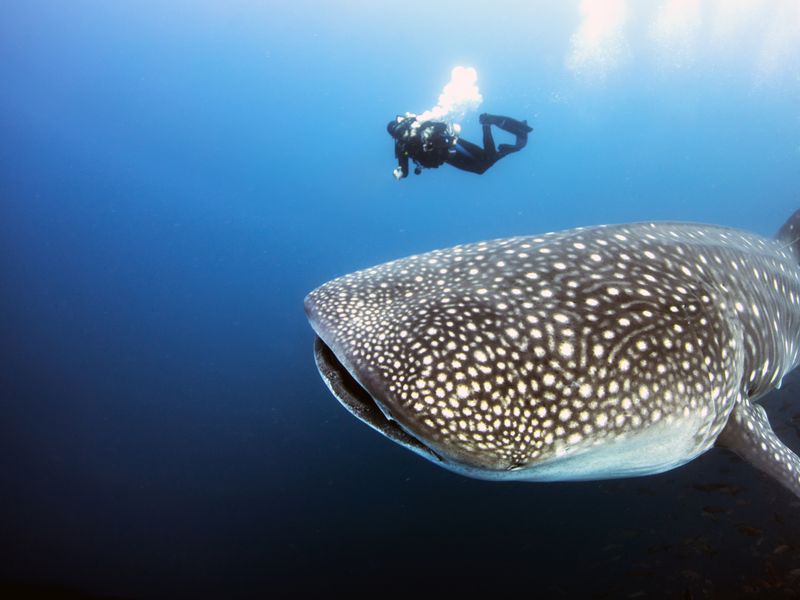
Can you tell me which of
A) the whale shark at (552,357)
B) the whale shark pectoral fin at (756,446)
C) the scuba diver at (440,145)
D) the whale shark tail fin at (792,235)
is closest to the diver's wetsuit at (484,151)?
the scuba diver at (440,145)

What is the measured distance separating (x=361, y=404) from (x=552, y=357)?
35.9 inches

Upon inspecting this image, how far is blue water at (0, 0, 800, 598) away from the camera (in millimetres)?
9055

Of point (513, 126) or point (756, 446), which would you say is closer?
point (756, 446)

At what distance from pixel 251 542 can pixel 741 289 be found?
1302cm

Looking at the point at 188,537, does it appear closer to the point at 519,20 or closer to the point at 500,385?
the point at 500,385

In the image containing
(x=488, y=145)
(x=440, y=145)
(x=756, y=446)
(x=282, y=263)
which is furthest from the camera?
(x=282, y=263)

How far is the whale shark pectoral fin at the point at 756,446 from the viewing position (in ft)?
9.37

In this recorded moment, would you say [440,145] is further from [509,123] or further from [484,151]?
[509,123]

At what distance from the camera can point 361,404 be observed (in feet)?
7.35

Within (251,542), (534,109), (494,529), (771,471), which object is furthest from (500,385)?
(534,109)

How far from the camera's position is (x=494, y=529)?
31.5 feet

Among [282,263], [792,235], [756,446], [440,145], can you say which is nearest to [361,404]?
[756,446]

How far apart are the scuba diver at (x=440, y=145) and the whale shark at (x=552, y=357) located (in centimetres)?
790

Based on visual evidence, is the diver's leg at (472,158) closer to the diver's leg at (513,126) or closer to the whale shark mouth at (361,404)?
the diver's leg at (513,126)
